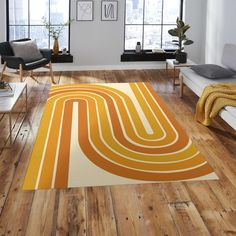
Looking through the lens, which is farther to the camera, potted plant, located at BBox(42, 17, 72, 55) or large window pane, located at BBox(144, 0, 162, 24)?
large window pane, located at BBox(144, 0, 162, 24)

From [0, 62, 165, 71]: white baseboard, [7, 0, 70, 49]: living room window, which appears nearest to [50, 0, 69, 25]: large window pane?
[7, 0, 70, 49]: living room window

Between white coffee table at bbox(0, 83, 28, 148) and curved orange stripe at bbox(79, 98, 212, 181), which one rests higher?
white coffee table at bbox(0, 83, 28, 148)

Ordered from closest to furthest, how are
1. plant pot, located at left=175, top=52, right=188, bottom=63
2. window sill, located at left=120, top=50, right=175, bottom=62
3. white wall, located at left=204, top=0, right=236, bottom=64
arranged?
white wall, located at left=204, top=0, right=236, bottom=64, plant pot, located at left=175, top=52, right=188, bottom=63, window sill, located at left=120, top=50, right=175, bottom=62

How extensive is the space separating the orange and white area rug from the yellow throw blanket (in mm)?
324

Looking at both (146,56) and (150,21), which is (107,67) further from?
(150,21)

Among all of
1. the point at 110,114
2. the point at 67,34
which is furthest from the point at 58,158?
the point at 67,34

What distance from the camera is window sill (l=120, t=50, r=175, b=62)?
8.03 meters

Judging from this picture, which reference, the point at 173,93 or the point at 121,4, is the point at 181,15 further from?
the point at 173,93

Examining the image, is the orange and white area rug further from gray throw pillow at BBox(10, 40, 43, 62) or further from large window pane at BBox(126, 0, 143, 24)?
large window pane at BBox(126, 0, 143, 24)

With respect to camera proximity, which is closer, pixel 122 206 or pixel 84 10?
pixel 122 206

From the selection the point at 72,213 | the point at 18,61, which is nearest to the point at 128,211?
the point at 72,213

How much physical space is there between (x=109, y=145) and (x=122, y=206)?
3.86ft

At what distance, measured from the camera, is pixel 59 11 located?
7.79m

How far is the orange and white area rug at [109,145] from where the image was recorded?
12.3 ft
